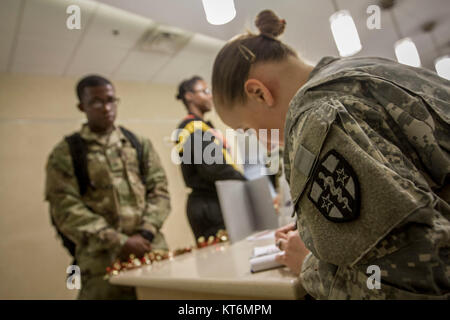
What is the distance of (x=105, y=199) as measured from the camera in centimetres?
164

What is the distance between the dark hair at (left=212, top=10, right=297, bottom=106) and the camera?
0.71 meters

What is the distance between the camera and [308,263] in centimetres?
57

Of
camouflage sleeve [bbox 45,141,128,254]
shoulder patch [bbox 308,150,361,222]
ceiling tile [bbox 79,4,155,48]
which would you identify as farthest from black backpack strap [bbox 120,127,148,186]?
ceiling tile [bbox 79,4,155,48]

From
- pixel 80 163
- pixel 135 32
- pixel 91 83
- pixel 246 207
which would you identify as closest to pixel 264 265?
pixel 246 207

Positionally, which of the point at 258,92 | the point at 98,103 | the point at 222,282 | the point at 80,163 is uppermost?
the point at 98,103

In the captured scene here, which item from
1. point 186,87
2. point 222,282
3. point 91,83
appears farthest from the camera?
point 186,87

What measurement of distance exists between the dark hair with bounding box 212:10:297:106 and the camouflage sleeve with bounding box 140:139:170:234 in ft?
3.34

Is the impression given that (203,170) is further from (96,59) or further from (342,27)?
(96,59)

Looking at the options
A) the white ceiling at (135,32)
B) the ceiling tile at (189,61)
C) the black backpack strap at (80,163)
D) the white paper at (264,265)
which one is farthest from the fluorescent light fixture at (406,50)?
the white paper at (264,265)

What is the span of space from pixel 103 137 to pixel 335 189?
1591 mm

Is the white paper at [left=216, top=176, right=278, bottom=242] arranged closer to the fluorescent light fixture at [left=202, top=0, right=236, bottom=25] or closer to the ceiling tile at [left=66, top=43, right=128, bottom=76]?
the fluorescent light fixture at [left=202, top=0, right=236, bottom=25]

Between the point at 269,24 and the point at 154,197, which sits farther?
the point at 154,197

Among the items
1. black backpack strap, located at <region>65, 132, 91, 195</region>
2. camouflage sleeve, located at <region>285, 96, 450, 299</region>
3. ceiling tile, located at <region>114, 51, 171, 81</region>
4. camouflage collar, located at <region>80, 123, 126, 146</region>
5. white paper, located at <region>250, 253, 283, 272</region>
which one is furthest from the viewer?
ceiling tile, located at <region>114, 51, 171, 81</region>

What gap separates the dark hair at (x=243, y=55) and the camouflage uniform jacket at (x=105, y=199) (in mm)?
1004
